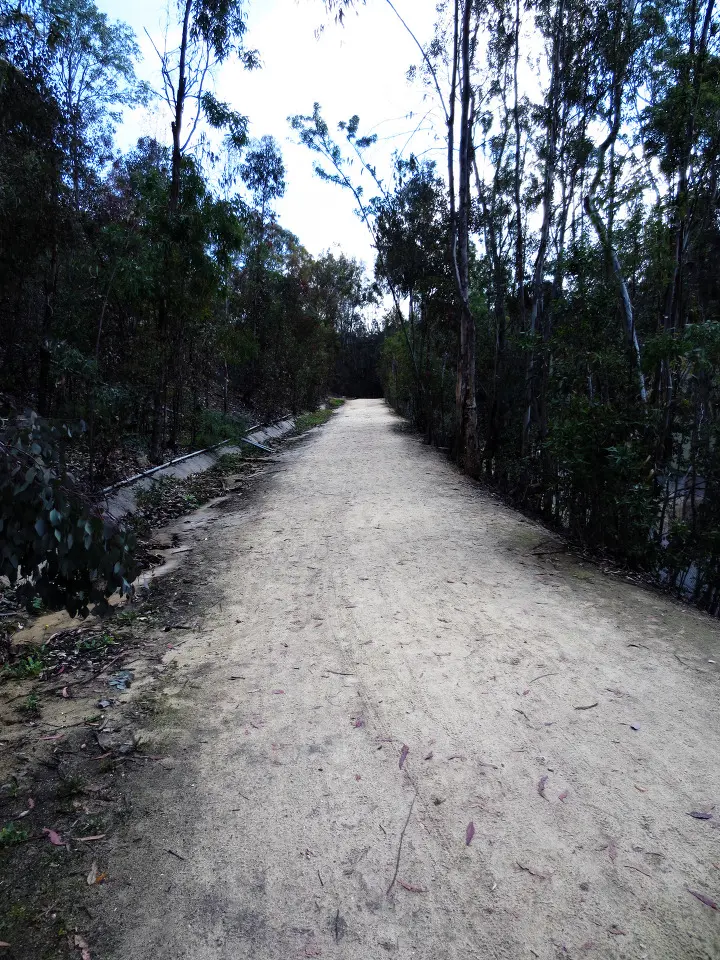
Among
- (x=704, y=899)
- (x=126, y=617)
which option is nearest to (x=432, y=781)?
(x=704, y=899)

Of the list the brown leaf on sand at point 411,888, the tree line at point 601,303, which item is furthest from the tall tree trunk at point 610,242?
the brown leaf on sand at point 411,888

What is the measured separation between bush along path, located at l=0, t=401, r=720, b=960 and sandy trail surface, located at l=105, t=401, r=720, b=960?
0.01 metres

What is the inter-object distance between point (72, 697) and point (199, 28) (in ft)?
36.4

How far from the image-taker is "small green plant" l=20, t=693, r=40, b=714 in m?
3.09

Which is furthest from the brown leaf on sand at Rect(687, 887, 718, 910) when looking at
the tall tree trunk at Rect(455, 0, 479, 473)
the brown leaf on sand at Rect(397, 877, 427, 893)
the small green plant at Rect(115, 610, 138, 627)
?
the tall tree trunk at Rect(455, 0, 479, 473)

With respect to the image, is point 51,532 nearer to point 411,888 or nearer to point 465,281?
point 411,888

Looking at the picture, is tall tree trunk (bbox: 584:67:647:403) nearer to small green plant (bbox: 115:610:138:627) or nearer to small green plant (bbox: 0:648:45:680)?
small green plant (bbox: 115:610:138:627)

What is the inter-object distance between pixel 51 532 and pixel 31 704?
185 cm

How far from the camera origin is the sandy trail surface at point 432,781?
6.21 ft

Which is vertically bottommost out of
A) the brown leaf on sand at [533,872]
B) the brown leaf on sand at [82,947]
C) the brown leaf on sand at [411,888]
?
the brown leaf on sand at [82,947]

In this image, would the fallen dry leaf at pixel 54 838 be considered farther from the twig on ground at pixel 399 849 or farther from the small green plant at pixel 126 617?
the small green plant at pixel 126 617

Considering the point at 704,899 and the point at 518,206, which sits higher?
the point at 518,206

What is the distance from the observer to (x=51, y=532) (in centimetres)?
183

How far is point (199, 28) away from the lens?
32.1 ft
